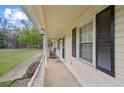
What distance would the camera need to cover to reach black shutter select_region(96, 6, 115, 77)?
2.85m

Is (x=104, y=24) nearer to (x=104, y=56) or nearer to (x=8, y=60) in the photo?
(x=104, y=56)

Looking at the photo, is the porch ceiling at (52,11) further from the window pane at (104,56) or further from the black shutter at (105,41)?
the window pane at (104,56)

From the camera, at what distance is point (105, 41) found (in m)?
3.11

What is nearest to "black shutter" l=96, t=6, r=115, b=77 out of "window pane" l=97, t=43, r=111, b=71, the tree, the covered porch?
"window pane" l=97, t=43, r=111, b=71

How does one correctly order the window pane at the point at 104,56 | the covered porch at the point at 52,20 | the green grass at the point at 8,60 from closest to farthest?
the window pane at the point at 104,56, the covered porch at the point at 52,20, the green grass at the point at 8,60

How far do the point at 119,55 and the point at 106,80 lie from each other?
2.51 ft

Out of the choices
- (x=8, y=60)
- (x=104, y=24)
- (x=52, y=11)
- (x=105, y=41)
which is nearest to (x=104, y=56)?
(x=105, y=41)

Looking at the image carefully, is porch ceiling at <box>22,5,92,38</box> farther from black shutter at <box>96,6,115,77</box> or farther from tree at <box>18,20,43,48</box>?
tree at <box>18,20,43,48</box>

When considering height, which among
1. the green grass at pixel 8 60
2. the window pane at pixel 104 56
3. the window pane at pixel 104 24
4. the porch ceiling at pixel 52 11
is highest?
the porch ceiling at pixel 52 11

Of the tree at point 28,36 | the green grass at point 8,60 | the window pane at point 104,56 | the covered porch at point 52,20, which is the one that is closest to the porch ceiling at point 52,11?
the covered porch at point 52,20

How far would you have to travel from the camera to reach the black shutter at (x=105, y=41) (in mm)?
2848

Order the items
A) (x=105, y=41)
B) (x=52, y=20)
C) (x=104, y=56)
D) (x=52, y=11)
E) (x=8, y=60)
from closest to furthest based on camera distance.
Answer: (x=105, y=41)
(x=104, y=56)
(x=52, y=11)
(x=52, y=20)
(x=8, y=60)
